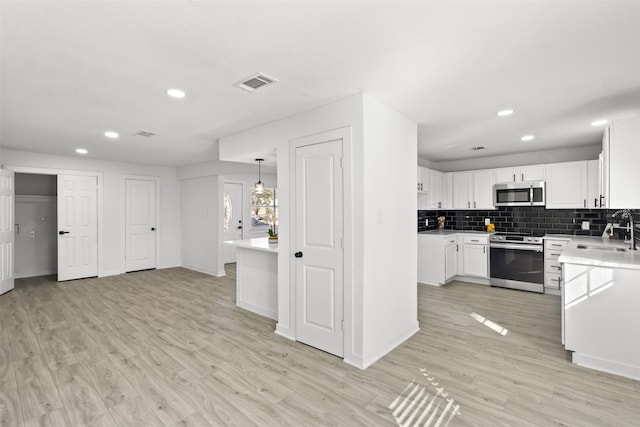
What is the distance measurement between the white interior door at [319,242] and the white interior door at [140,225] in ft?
17.0

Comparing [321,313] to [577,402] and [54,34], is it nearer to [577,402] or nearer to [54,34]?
[577,402]

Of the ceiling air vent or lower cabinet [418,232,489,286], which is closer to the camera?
the ceiling air vent

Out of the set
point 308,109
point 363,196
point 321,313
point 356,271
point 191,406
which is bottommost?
point 191,406

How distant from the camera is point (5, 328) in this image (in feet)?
12.0

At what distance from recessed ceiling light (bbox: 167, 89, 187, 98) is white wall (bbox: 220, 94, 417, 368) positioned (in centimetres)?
102

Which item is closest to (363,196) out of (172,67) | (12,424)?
(172,67)

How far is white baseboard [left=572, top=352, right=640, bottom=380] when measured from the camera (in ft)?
8.37

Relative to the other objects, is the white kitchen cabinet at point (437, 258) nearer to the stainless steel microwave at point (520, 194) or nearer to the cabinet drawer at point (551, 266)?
the stainless steel microwave at point (520, 194)

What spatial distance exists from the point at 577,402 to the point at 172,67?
12.1ft

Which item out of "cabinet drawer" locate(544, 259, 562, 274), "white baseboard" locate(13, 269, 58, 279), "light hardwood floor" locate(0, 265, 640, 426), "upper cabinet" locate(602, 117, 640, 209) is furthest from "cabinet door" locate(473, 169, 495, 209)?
"white baseboard" locate(13, 269, 58, 279)

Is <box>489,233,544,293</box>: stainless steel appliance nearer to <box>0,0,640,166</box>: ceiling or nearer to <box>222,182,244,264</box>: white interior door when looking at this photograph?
<box>0,0,640,166</box>: ceiling

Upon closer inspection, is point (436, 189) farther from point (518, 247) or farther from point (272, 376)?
point (272, 376)

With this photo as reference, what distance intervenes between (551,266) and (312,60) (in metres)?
4.82

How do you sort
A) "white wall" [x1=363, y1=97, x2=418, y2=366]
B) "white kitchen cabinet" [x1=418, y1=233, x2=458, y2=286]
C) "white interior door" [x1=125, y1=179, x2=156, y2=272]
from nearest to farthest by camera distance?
"white wall" [x1=363, y1=97, x2=418, y2=366], "white kitchen cabinet" [x1=418, y1=233, x2=458, y2=286], "white interior door" [x1=125, y1=179, x2=156, y2=272]
